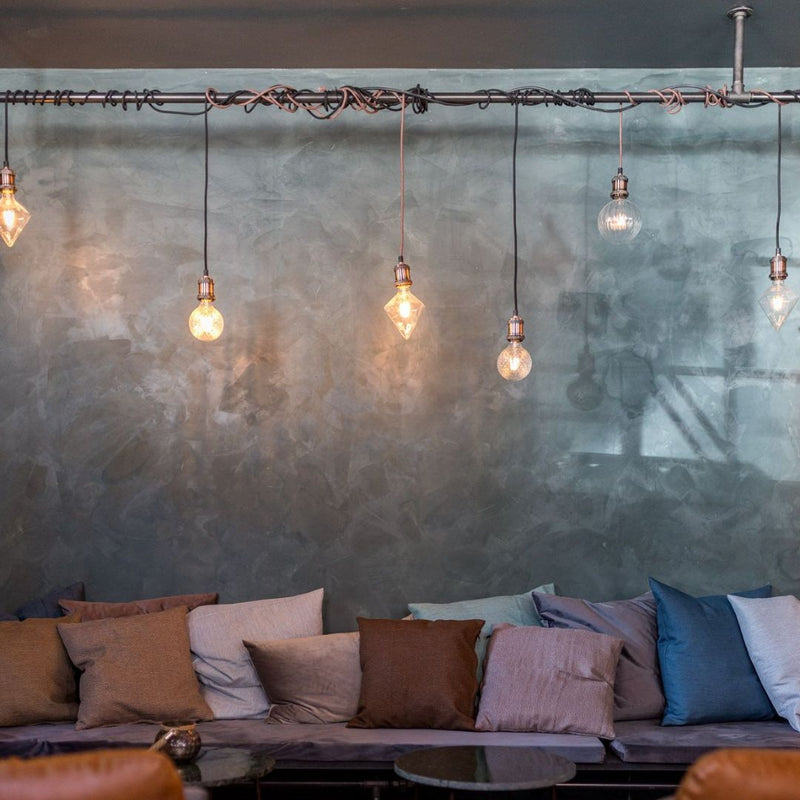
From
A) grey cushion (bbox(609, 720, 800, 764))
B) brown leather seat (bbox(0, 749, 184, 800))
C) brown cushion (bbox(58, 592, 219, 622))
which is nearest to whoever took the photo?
brown leather seat (bbox(0, 749, 184, 800))

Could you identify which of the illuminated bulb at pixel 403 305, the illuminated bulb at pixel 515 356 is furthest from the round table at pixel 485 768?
the illuminated bulb at pixel 403 305

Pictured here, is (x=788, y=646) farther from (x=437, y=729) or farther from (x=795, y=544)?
(x=437, y=729)

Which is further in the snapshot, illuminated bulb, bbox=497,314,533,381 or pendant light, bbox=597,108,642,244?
illuminated bulb, bbox=497,314,533,381

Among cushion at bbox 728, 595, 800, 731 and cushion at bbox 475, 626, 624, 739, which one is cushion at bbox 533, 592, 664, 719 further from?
cushion at bbox 728, 595, 800, 731

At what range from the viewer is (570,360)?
5328 millimetres

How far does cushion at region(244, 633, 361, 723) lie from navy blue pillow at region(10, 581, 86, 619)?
0.98 m

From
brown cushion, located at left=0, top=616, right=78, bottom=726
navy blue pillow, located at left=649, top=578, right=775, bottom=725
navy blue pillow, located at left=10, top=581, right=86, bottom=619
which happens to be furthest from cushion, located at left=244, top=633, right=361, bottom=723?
navy blue pillow, located at left=649, top=578, right=775, bottom=725

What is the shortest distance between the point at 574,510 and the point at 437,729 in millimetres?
1411

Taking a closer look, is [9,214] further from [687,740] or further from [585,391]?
[687,740]

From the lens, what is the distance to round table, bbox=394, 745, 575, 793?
11.5ft
